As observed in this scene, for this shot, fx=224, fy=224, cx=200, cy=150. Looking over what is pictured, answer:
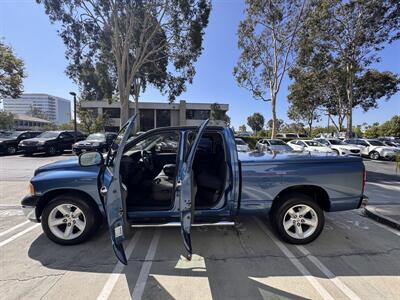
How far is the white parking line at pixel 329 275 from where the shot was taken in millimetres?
2376

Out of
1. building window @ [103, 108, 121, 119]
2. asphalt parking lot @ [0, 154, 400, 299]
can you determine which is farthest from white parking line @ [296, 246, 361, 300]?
building window @ [103, 108, 121, 119]

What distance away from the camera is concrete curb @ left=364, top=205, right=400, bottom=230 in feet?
13.4

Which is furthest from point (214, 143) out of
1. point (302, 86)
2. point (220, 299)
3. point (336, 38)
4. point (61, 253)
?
point (302, 86)

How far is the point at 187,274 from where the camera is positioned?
2.70 m

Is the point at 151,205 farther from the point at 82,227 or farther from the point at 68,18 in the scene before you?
the point at 68,18

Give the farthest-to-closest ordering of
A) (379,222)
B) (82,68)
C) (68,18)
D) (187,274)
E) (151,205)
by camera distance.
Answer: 1. (82,68)
2. (68,18)
3. (379,222)
4. (151,205)
5. (187,274)

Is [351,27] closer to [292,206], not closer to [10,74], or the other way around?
[292,206]

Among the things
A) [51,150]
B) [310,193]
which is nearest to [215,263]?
[310,193]

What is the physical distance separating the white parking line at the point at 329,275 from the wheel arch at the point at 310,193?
72 cm

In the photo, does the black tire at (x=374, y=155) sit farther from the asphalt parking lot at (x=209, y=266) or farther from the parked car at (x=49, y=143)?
the parked car at (x=49, y=143)

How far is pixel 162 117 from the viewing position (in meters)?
42.0

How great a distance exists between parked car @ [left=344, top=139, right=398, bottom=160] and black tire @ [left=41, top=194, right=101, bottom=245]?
1941cm

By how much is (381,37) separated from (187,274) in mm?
25223

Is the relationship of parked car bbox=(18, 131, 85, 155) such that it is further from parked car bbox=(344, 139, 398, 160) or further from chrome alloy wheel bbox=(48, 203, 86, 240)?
parked car bbox=(344, 139, 398, 160)
